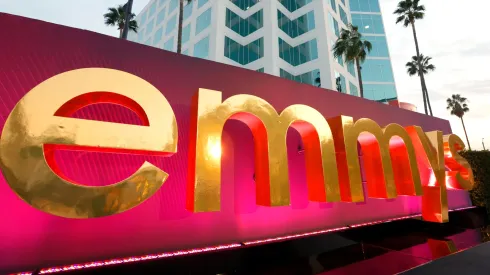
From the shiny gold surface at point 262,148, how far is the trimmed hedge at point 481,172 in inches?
280

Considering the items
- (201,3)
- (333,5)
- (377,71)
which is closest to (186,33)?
(201,3)

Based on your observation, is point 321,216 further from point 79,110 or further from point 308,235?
point 79,110

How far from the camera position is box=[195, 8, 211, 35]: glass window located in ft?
81.6

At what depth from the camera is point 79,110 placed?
3430 millimetres

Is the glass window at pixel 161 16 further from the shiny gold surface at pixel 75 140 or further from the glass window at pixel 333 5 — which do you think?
the shiny gold surface at pixel 75 140

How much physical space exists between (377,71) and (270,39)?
18.2m

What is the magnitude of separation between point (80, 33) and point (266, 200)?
4.08 metres

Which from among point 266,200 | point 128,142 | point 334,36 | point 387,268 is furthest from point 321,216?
point 334,36

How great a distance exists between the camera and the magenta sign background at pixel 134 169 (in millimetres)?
2992

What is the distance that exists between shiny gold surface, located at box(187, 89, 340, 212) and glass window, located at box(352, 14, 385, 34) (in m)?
38.1

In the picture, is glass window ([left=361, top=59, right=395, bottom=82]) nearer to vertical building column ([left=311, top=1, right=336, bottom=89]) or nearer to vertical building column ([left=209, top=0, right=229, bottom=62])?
vertical building column ([left=311, top=1, right=336, bottom=89])

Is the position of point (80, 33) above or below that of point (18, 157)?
above

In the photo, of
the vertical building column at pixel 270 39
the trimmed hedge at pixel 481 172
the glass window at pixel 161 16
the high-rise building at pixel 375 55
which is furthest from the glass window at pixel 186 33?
the trimmed hedge at pixel 481 172

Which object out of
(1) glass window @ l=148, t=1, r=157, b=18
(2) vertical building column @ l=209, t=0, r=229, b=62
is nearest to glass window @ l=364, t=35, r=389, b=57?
(2) vertical building column @ l=209, t=0, r=229, b=62
